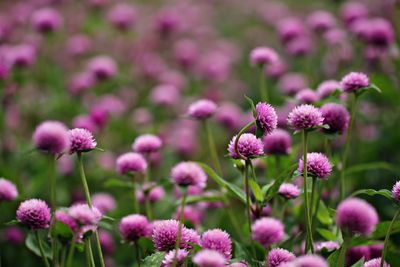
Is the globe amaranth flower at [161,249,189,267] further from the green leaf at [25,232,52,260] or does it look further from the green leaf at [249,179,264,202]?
the green leaf at [25,232,52,260]

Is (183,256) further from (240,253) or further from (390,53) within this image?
(390,53)

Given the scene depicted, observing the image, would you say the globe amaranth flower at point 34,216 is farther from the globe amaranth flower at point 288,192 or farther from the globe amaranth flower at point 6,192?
the globe amaranth flower at point 288,192

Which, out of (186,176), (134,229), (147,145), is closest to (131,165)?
(147,145)

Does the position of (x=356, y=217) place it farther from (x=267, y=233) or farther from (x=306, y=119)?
(x=306, y=119)

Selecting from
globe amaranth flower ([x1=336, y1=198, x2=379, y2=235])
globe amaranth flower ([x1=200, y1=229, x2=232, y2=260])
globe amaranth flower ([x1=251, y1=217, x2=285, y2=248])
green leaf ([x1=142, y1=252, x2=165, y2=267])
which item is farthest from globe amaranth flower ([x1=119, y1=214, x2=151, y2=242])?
globe amaranth flower ([x1=336, y1=198, x2=379, y2=235])

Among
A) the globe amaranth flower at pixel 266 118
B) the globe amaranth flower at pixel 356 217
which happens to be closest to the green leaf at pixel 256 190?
the globe amaranth flower at pixel 266 118
